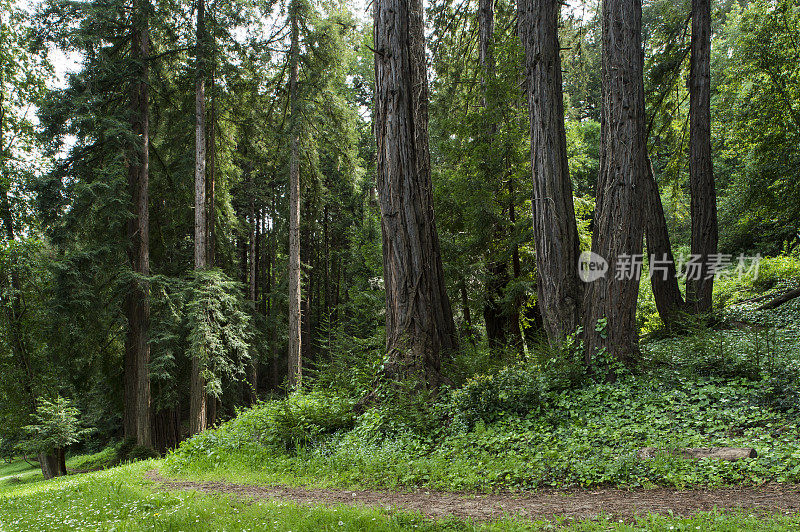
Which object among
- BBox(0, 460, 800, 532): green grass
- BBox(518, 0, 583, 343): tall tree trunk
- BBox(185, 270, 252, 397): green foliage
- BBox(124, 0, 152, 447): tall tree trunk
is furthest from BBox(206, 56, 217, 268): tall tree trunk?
BBox(518, 0, 583, 343): tall tree trunk

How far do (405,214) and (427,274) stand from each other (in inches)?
39.8

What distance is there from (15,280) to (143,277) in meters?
6.68

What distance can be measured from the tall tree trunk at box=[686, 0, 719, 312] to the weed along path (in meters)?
7.26

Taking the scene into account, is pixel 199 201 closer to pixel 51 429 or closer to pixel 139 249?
pixel 139 249

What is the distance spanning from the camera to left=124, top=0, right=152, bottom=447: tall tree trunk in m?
14.4

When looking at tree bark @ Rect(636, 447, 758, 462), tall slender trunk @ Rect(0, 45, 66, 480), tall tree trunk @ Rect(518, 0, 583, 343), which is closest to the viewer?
tree bark @ Rect(636, 447, 758, 462)

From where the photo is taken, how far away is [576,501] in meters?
4.22

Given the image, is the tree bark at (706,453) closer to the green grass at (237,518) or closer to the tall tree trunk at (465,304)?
the green grass at (237,518)

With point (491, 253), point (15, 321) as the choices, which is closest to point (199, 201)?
point (15, 321)

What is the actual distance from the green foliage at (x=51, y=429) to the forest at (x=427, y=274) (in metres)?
0.21

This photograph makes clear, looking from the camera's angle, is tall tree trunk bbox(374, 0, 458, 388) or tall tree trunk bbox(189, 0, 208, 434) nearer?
tall tree trunk bbox(374, 0, 458, 388)

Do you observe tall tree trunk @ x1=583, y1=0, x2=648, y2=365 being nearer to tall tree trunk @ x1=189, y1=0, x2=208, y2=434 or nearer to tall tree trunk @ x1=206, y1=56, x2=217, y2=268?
tall tree trunk @ x1=189, y1=0, x2=208, y2=434

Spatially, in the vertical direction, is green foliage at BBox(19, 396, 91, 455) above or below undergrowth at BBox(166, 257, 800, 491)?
below

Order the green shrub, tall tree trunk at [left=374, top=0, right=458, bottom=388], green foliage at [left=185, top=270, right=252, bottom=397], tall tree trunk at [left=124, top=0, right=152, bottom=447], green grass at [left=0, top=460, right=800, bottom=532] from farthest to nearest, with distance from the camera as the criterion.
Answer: tall tree trunk at [left=124, top=0, right=152, bottom=447] → green foliage at [left=185, top=270, right=252, bottom=397] → tall tree trunk at [left=374, top=0, right=458, bottom=388] → the green shrub → green grass at [left=0, top=460, right=800, bottom=532]
